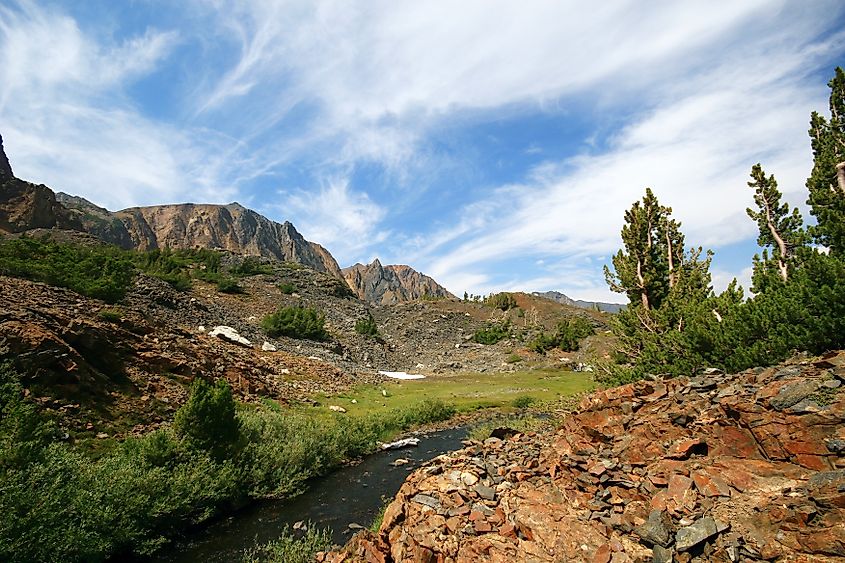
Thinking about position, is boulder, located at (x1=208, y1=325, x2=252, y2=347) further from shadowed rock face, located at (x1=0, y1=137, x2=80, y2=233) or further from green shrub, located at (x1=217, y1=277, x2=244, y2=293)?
shadowed rock face, located at (x1=0, y1=137, x2=80, y2=233)

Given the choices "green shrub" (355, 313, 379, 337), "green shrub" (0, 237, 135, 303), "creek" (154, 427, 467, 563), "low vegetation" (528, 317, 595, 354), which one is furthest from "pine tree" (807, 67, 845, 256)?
"green shrub" (355, 313, 379, 337)

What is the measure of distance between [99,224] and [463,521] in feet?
570

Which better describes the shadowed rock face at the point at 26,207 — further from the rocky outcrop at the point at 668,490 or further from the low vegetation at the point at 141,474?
the rocky outcrop at the point at 668,490

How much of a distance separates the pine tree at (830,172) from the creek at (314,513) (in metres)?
22.3

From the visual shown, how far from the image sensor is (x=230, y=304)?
63.3m

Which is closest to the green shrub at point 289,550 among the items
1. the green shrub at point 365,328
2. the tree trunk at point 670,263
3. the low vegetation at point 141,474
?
the low vegetation at point 141,474

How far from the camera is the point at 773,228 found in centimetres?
2262

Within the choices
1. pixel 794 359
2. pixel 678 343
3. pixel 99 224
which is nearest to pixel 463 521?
pixel 794 359

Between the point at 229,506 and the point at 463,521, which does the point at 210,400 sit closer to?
the point at 229,506

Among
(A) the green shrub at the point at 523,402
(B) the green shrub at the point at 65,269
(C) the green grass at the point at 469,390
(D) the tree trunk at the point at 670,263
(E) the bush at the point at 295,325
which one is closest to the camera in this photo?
(D) the tree trunk at the point at 670,263

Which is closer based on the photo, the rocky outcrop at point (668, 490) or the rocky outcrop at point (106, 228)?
the rocky outcrop at point (668, 490)

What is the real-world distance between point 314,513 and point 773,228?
27.8 meters

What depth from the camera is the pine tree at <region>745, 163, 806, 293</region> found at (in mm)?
20672

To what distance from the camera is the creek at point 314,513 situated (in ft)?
46.0
